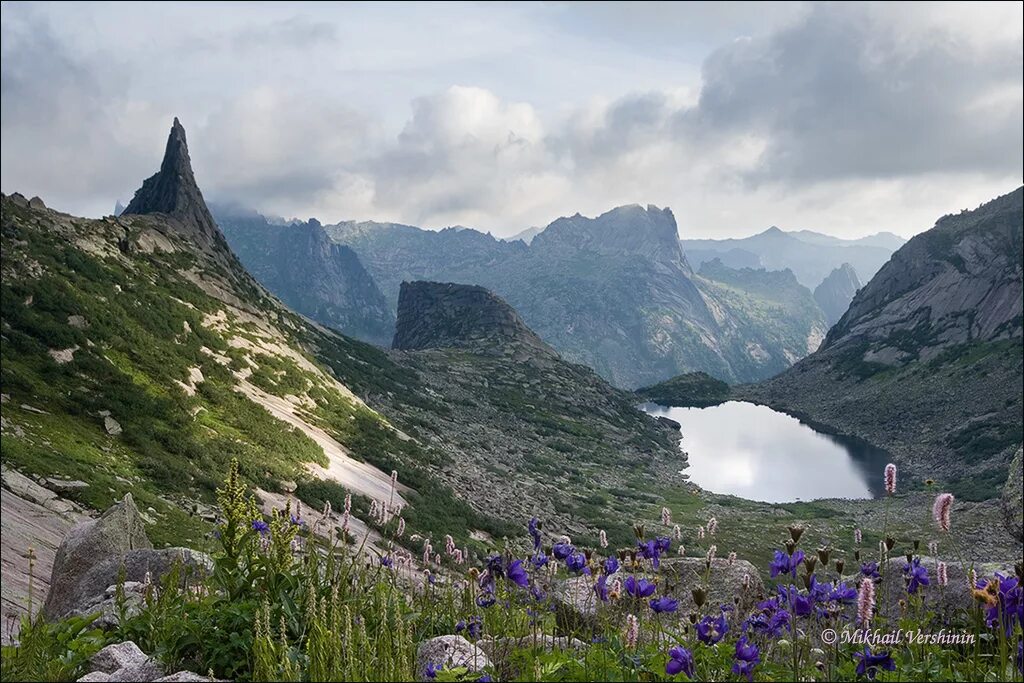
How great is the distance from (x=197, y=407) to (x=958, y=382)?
172 metres

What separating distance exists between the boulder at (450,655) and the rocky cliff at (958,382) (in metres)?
94.7

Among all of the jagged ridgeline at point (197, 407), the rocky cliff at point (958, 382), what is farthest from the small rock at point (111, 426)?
the rocky cliff at point (958, 382)

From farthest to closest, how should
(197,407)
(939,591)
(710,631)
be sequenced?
1. (197,407)
2. (939,591)
3. (710,631)

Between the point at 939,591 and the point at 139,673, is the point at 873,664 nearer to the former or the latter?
the point at 939,591

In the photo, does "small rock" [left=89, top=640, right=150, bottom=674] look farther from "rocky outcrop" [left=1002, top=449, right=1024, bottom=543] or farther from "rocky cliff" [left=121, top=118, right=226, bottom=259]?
"rocky cliff" [left=121, top=118, right=226, bottom=259]

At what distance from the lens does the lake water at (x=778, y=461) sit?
97250 mm

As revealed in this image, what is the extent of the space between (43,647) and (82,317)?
105 feet

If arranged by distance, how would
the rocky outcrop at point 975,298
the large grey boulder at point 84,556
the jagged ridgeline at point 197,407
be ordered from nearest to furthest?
the large grey boulder at point 84,556
the jagged ridgeline at point 197,407
the rocky outcrop at point 975,298

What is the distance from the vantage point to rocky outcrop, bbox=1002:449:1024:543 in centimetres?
743

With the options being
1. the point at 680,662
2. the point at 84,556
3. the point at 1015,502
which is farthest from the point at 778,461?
the point at 680,662

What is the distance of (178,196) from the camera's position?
97625 mm

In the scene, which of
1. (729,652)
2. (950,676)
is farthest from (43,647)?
(950,676)

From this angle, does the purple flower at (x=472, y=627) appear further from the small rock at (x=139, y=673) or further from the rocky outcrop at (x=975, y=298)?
the rocky outcrop at (x=975, y=298)

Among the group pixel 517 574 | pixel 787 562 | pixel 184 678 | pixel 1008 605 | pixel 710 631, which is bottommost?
pixel 184 678
